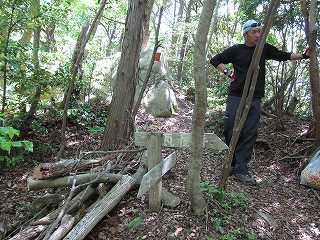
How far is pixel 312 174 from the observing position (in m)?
6.06

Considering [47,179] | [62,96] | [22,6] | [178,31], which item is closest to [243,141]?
[47,179]

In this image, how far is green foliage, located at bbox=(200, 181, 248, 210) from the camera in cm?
483

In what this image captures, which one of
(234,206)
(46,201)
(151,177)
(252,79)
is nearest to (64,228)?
(151,177)

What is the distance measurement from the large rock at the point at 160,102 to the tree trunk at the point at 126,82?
4.92 metres

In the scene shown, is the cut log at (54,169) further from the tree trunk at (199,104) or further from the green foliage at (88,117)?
the green foliage at (88,117)

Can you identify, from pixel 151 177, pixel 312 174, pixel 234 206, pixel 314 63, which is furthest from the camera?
pixel 314 63

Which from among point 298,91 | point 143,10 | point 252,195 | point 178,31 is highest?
point 178,31

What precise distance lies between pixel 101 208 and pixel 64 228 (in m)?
0.50

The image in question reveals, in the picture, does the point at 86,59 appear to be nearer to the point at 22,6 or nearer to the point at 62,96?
the point at 62,96

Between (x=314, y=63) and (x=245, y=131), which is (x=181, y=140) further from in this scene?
(x=314, y=63)

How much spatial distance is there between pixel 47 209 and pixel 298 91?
24.5 feet

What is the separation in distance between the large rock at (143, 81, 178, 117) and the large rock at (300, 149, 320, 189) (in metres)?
6.40

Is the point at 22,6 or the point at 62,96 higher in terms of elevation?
the point at 22,6

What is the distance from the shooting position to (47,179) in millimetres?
5250
